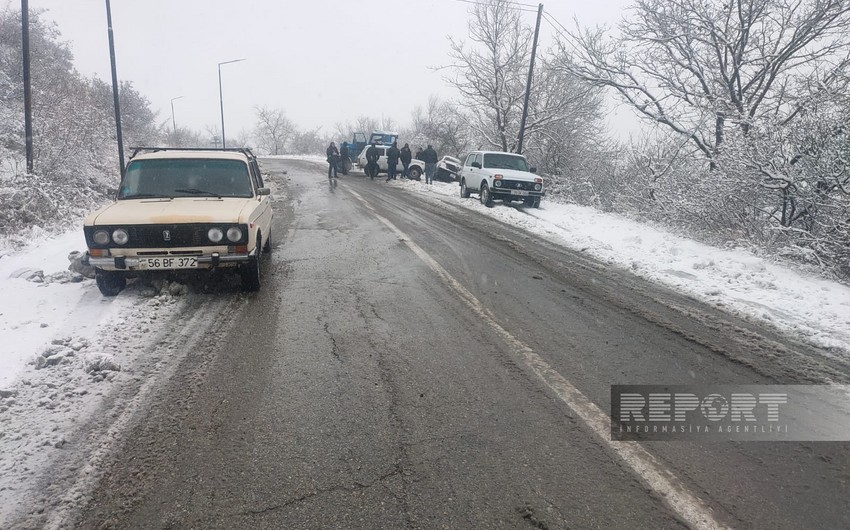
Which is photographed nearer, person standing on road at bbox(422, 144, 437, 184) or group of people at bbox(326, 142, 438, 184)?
person standing on road at bbox(422, 144, 437, 184)

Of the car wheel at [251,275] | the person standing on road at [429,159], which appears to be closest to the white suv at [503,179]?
the person standing on road at [429,159]

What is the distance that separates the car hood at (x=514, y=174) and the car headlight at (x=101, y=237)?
483 inches

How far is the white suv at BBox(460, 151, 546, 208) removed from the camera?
51.3 ft

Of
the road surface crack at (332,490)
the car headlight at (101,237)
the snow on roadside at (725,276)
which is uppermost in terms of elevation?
the car headlight at (101,237)

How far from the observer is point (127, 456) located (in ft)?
8.94

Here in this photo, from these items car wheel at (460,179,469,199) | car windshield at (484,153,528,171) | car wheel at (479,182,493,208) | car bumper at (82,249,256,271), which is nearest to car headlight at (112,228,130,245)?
car bumper at (82,249,256,271)

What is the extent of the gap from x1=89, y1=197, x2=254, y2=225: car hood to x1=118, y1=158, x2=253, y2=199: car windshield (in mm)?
190

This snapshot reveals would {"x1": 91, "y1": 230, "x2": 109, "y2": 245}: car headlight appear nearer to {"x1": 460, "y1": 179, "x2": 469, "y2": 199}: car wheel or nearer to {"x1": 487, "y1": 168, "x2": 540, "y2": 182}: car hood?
{"x1": 487, "y1": 168, "x2": 540, "y2": 182}: car hood

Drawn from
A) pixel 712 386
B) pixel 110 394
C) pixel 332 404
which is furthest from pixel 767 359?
pixel 110 394

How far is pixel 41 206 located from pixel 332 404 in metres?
10.7

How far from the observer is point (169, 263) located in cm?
539

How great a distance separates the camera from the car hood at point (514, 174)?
51.5ft

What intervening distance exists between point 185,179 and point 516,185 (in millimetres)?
11283

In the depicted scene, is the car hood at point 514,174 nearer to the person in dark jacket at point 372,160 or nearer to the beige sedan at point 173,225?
the beige sedan at point 173,225
